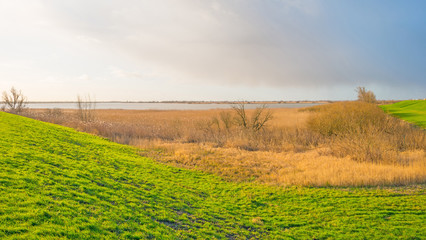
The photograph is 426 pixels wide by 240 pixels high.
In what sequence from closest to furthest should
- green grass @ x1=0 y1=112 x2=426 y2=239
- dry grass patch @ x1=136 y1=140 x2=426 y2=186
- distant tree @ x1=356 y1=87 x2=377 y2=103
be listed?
green grass @ x1=0 y1=112 x2=426 y2=239 → dry grass patch @ x1=136 y1=140 x2=426 y2=186 → distant tree @ x1=356 y1=87 x2=377 y2=103

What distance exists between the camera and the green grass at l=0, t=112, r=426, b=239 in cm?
446

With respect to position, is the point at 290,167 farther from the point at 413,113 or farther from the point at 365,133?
the point at 413,113

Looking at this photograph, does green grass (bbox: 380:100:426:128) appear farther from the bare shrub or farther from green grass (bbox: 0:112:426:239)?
green grass (bbox: 0:112:426:239)

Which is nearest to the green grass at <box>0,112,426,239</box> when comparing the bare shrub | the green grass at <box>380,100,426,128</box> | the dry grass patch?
the dry grass patch

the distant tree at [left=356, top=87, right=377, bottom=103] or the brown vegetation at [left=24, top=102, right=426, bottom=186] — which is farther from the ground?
the distant tree at [left=356, top=87, right=377, bottom=103]

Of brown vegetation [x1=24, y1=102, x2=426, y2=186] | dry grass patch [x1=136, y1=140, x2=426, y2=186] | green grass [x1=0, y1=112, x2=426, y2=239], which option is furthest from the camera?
brown vegetation [x1=24, y1=102, x2=426, y2=186]

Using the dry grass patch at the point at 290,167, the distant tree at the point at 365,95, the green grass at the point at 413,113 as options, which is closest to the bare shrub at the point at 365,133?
the dry grass patch at the point at 290,167

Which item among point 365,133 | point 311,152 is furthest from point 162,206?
point 365,133

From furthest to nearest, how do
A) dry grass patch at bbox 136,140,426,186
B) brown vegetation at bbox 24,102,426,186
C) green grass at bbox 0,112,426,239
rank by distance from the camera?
1. brown vegetation at bbox 24,102,426,186
2. dry grass patch at bbox 136,140,426,186
3. green grass at bbox 0,112,426,239

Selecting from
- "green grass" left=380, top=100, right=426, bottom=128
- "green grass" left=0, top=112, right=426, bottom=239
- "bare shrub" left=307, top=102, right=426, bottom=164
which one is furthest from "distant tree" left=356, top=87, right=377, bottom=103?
"green grass" left=0, top=112, right=426, bottom=239

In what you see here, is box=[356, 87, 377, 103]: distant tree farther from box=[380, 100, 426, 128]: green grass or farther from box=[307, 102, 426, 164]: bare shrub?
box=[307, 102, 426, 164]: bare shrub

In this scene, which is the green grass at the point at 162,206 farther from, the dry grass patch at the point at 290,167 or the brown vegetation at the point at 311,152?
the brown vegetation at the point at 311,152

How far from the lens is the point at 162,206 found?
681cm

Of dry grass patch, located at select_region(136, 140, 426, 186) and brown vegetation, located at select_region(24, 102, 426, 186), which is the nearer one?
dry grass patch, located at select_region(136, 140, 426, 186)
